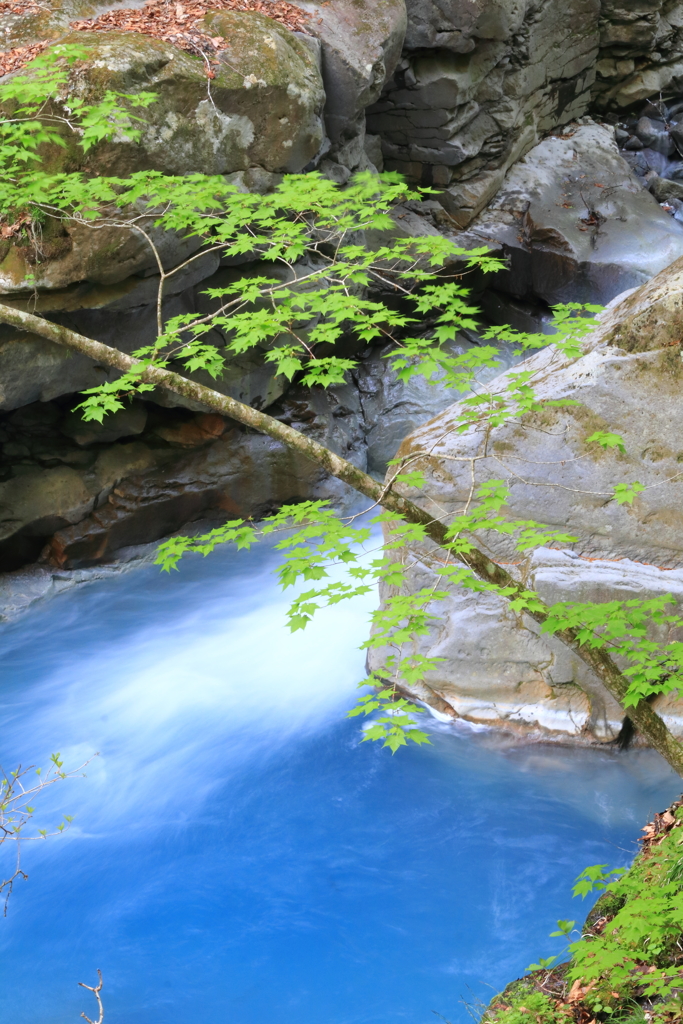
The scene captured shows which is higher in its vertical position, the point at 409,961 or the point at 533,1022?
the point at 533,1022

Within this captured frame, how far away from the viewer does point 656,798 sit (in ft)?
16.4

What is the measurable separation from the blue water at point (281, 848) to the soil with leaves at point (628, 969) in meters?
0.76

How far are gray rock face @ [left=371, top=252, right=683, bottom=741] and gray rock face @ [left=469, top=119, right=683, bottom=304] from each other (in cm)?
560

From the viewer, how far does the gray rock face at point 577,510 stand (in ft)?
17.0

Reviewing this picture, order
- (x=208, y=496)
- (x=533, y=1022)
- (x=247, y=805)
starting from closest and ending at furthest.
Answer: (x=533, y=1022) → (x=247, y=805) → (x=208, y=496)

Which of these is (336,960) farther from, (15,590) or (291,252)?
(15,590)

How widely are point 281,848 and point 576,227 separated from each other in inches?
376

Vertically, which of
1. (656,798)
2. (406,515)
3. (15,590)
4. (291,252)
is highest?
(291,252)

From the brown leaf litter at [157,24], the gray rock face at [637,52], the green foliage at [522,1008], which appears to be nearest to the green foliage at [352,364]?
the green foliage at [522,1008]

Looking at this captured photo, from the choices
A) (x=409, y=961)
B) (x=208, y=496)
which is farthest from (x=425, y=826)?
(x=208, y=496)

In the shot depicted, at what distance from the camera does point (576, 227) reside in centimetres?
1128

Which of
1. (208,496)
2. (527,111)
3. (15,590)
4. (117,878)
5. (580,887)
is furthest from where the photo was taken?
(527,111)

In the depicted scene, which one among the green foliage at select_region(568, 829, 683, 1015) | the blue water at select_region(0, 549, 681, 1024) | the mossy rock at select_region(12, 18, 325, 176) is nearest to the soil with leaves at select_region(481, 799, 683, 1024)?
the green foliage at select_region(568, 829, 683, 1015)

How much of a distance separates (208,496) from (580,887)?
21.4ft
